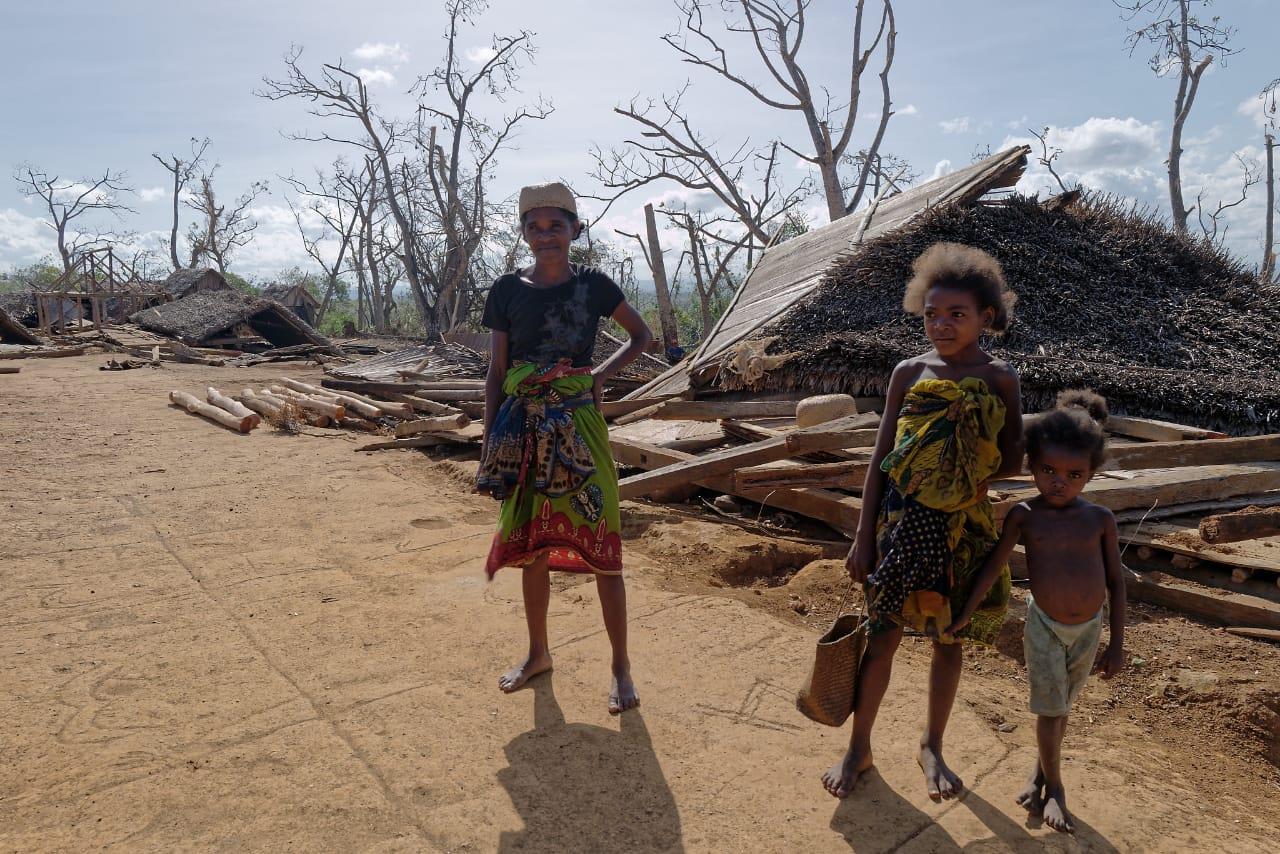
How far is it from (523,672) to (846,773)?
3.66 ft

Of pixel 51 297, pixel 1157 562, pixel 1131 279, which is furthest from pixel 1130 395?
pixel 51 297

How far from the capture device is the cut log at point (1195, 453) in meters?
4.28

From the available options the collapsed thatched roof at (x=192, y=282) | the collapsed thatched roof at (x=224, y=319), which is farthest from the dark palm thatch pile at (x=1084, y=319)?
the collapsed thatched roof at (x=192, y=282)

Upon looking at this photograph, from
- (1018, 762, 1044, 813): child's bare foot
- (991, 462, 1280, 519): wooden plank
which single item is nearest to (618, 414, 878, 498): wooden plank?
(991, 462, 1280, 519): wooden plank

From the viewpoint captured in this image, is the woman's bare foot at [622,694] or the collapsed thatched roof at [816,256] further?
the collapsed thatched roof at [816,256]

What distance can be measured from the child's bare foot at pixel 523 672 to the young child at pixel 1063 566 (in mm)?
1400

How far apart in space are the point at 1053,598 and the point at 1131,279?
6.78 meters

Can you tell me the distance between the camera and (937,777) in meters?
2.19

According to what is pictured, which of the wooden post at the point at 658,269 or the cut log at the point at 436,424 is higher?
the wooden post at the point at 658,269

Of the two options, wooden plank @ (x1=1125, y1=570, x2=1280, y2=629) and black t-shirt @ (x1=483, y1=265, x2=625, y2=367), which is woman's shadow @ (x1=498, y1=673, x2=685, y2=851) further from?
wooden plank @ (x1=1125, y1=570, x2=1280, y2=629)

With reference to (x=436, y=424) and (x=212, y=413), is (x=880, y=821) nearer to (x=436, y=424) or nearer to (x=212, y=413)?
(x=436, y=424)

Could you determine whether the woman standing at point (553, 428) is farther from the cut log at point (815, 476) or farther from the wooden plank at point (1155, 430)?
the wooden plank at point (1155, 430)

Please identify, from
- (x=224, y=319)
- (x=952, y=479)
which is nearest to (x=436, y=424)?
(x=952, y=479)

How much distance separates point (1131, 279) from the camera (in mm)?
7547
